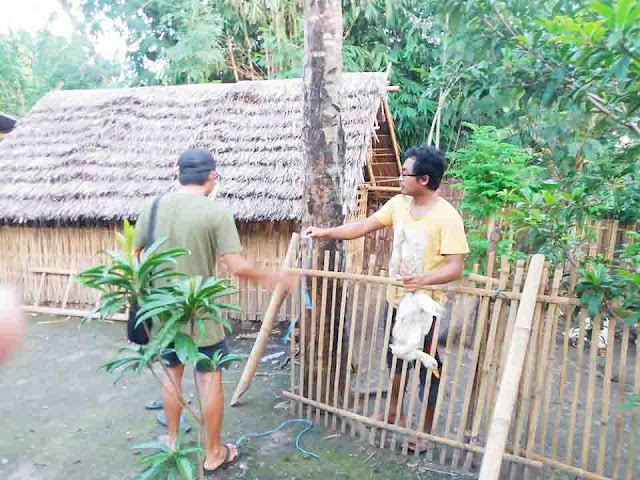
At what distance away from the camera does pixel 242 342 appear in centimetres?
577

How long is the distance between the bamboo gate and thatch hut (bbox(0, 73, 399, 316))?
235 cm

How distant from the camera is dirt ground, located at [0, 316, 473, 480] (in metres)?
3.05

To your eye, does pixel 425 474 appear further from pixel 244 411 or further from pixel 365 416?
pixel 244 411

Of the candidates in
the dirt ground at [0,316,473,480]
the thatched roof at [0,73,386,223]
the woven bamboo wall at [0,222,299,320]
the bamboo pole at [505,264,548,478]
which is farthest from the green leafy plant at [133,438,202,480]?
the woven bamboo wall at [0,222,299,320]

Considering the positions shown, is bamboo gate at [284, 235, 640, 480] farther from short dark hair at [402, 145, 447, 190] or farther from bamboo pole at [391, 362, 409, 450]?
short dark hair at [402, 145, 447, 190]

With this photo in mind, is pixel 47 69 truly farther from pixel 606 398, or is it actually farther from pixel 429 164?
pixel 606 398

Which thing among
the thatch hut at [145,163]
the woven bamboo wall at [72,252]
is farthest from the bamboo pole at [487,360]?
the woven bamboo wall at [72,252]

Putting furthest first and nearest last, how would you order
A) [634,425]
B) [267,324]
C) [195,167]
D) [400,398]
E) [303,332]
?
[267,324] < [303,332] < [400,398] < [195,167] < [634,425]

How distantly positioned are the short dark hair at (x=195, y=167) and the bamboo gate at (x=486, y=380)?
1000 millimetres

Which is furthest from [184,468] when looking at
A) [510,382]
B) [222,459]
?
[510,382]

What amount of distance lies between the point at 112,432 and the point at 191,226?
6.40ft

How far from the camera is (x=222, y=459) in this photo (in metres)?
3.01

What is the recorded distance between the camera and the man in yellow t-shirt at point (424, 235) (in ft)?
9.20

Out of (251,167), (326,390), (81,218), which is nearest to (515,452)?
(326,390)
